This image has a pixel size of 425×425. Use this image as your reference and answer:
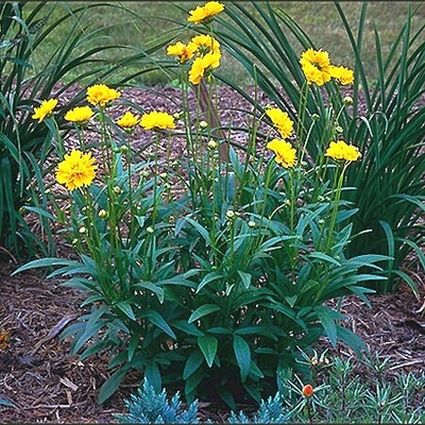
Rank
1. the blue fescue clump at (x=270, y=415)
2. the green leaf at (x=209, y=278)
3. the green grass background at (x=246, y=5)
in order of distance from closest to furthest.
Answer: the blue fescue clump at (x=270, y=415), the green leaf at (x=209, y=278), the green grass background at (x=246, y=5)

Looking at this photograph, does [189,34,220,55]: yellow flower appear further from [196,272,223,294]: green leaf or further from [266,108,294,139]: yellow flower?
[196,272,223,294]: green leaf

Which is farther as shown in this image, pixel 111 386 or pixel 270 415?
pixel 111 386

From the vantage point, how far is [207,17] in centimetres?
278

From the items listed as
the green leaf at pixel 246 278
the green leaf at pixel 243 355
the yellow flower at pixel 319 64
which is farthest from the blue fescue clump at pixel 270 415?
the yellow flower at pixel 319 64

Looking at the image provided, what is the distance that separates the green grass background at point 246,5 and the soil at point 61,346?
3.30m

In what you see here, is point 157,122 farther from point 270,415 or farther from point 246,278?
point 270,415

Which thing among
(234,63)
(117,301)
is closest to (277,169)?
(117,301)

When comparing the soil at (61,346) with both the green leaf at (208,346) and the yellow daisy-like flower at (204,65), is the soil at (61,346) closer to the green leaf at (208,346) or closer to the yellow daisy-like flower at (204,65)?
the green leaf at (208,346)

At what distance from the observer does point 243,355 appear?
9.08 feet

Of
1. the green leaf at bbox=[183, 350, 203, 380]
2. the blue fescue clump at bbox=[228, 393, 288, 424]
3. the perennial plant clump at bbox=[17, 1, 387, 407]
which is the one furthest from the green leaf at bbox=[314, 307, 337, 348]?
the green leaf at bbox=[183, 350, 203, 380]

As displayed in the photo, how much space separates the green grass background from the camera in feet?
25.1

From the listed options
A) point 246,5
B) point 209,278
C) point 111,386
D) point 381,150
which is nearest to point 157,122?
point 209,278

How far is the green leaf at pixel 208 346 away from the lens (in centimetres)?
271

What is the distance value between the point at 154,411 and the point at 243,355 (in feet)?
1.03
